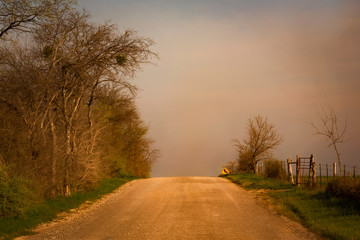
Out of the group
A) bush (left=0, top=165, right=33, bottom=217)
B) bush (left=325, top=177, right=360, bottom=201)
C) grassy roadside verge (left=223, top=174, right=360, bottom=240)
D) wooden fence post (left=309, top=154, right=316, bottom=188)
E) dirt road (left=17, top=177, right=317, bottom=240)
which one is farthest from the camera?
wooden fence post (left=309, top=154, right=316, bottom=188)

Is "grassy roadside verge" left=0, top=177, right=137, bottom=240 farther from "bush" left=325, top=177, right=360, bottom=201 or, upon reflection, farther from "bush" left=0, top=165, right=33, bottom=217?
"bush" left=325, top=177, right=360, bottom=201

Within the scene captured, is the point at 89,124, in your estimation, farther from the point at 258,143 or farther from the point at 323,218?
the point at 258,143

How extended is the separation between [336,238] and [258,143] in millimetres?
25548

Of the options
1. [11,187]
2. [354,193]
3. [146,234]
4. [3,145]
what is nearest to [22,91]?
[3,145]

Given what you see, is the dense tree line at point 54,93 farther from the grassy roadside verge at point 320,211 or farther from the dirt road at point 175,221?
the grassy roadside verge at point 320,211

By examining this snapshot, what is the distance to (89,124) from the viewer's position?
19453mm

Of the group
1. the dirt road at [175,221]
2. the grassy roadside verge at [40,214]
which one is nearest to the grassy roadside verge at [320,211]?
the dirt road at [175,221]

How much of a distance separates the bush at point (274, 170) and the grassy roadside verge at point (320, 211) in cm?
656

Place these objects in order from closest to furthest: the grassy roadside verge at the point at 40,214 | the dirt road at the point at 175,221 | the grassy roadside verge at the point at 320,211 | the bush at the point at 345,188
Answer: the dirt road at the point at 175,221
the grassy roadside verge at the point at 40,214
the grassy roadside verge at the point at 320,211
the bush at the point at 345,188

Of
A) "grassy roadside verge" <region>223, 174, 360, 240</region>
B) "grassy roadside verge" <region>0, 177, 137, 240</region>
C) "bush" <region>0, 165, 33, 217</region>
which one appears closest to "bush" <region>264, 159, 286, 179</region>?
"grassy roadside verge" <region>223, 174, 360, 240</region>

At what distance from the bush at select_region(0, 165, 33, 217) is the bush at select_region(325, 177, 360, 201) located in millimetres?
11302

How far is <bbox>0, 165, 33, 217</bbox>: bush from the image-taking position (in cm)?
1072

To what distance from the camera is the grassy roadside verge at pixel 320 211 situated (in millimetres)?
9930

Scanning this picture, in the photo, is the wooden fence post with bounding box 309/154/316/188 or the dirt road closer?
the dirt road
